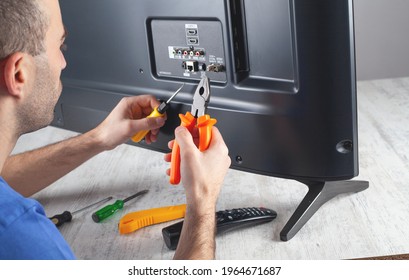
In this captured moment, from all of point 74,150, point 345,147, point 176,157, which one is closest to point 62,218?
point 74,150

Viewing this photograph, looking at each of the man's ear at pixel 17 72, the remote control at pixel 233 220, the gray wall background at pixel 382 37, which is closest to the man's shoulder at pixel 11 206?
the man's ear at pixel 17 72

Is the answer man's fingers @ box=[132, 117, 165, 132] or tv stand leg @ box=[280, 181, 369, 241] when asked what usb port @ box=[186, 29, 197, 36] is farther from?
tv stand leg @ box=[280, 181, 369, 241]

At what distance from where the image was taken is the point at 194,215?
1030 millimetres

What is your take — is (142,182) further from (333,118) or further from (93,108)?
(333,118)

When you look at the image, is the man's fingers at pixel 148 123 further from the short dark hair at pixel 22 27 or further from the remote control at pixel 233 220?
the short dark hair at pixel 22 27

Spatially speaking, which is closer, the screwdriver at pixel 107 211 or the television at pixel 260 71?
the television at pixel 260 71

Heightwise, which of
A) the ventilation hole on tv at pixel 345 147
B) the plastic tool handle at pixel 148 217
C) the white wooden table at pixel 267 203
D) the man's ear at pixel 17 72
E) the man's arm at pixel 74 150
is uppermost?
the man's ear at pixel 17 72

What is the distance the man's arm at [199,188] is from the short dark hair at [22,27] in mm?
256

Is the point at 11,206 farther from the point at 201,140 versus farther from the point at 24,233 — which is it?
the point at 201,140

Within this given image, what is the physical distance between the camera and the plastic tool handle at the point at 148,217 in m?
1.21

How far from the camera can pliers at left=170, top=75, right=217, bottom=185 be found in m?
1.07

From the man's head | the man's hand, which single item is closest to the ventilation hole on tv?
the man's hand

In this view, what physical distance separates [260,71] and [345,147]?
0.60 feet
